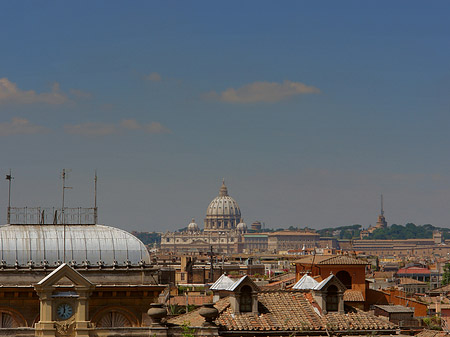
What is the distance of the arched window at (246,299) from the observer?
100 ft

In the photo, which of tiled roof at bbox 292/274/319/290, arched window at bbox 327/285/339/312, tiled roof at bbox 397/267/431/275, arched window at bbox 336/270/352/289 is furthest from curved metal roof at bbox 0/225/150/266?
tiled roof at bbox 397/267/431/275

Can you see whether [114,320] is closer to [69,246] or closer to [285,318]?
[69,246]

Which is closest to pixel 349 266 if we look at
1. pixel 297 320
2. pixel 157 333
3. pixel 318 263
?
pixel 318 263

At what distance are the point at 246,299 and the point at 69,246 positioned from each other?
16.5ft

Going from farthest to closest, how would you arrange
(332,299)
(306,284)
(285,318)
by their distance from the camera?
(306,284) → (332,299) → (285,318)

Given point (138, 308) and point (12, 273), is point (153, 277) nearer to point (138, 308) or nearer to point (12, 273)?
point (138, 308)

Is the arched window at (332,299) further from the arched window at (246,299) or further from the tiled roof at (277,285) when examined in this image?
the tiled roof at (277,285)

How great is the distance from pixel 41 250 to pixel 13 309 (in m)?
1.53

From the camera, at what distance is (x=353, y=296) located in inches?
2144

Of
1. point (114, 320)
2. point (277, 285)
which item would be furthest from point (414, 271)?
point (114, 320)

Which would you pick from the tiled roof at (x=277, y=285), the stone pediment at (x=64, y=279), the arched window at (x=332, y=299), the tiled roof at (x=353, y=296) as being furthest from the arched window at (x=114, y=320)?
the tiled roof at (x=277, y=285)

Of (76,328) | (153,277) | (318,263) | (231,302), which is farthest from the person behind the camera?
(318,263)

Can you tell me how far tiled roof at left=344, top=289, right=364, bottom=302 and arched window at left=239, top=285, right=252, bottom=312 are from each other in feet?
76.7

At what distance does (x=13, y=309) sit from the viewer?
91.2ft
